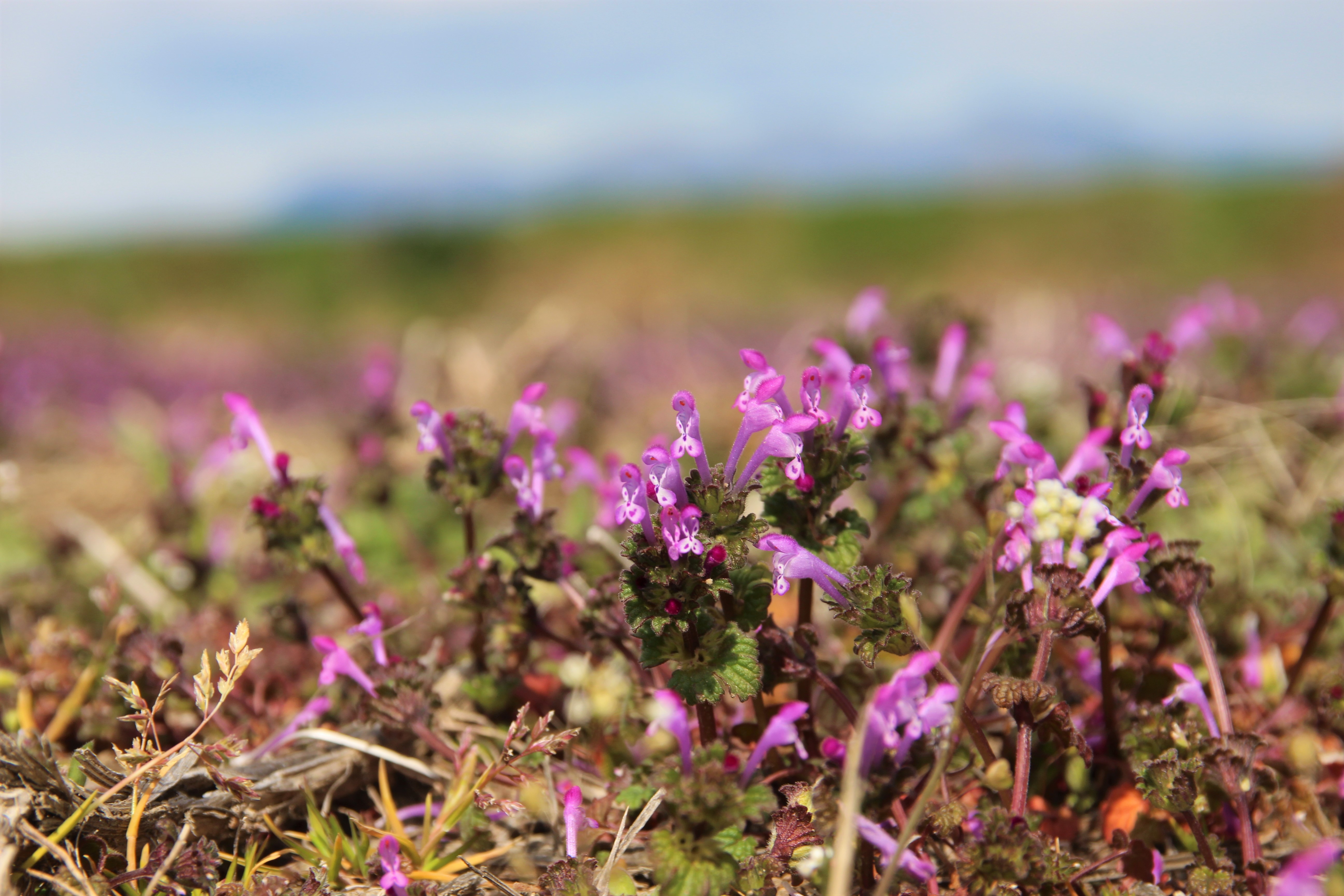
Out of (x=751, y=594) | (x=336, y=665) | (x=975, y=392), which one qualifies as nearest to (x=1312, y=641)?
(x=975, y=392)

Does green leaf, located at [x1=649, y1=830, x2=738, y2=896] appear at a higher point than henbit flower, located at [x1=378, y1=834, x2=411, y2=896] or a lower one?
higher

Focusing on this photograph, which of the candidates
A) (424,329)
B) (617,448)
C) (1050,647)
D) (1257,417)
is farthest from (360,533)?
(424,329)

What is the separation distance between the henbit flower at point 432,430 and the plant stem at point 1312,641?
75.3 inches

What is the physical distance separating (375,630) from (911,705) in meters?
1.15

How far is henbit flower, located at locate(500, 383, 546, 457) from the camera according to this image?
6.70ft

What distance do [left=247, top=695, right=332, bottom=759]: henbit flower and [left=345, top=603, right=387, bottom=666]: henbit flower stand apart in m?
0.15

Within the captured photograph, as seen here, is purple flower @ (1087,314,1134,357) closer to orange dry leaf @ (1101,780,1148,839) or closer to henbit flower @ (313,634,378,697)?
orange dry leaf @ (1101,780,1148,839)

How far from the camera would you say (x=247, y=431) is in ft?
7.64

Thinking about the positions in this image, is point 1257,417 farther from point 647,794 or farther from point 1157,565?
point 647,794

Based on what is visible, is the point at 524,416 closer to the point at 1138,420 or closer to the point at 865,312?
the point at 1138,420

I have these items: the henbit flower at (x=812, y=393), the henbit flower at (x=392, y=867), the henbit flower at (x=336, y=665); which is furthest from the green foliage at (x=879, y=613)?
the henbit flower at (x=336, y=665)

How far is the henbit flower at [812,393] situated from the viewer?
5.18 ft

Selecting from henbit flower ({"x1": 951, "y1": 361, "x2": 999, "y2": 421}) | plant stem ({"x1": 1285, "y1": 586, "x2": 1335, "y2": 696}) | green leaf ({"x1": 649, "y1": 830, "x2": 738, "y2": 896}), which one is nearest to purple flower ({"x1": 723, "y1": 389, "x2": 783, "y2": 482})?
green leaf ({"x1": 649, "y1": 830, "x2": 738, "y2": 896})

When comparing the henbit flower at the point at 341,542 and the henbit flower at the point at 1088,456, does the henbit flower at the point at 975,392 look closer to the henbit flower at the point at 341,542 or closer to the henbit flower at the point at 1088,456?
the henbit flower at the point at 1088,456
